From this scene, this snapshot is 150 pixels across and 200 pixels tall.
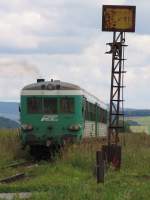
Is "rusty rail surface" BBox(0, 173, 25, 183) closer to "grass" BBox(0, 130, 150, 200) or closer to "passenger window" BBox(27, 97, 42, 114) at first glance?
"grass" BBox(0, 130, 150, 200)

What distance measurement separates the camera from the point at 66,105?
26.7 metres

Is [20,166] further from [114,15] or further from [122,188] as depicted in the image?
[122,188]

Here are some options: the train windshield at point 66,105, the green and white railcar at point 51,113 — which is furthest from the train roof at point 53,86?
the train windshield at point 66,105

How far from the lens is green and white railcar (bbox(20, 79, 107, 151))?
86.8 ft

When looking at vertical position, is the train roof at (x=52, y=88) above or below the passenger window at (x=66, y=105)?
above

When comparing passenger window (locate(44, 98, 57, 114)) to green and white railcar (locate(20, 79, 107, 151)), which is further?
passenger window (locate(44, 98, 57, 114))

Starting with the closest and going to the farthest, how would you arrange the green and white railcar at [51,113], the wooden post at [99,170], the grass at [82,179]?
the grass at [82,179] < the wooden post at [99,170] < the green and white railcar at [51,113]

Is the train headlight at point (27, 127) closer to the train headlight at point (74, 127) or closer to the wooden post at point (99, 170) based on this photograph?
the train headlight at point (74, 127)

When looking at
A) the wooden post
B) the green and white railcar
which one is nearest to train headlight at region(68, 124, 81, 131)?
the green and white railcar

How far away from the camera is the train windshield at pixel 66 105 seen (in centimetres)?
2656

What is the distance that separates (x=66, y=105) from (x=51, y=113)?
64 cm

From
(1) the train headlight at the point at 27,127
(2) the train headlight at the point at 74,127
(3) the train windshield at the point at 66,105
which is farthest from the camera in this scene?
(1) the train headlight at the point at 27,127

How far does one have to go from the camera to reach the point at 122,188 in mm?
15211

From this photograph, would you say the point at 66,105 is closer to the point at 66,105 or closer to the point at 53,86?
the point at 66,105
